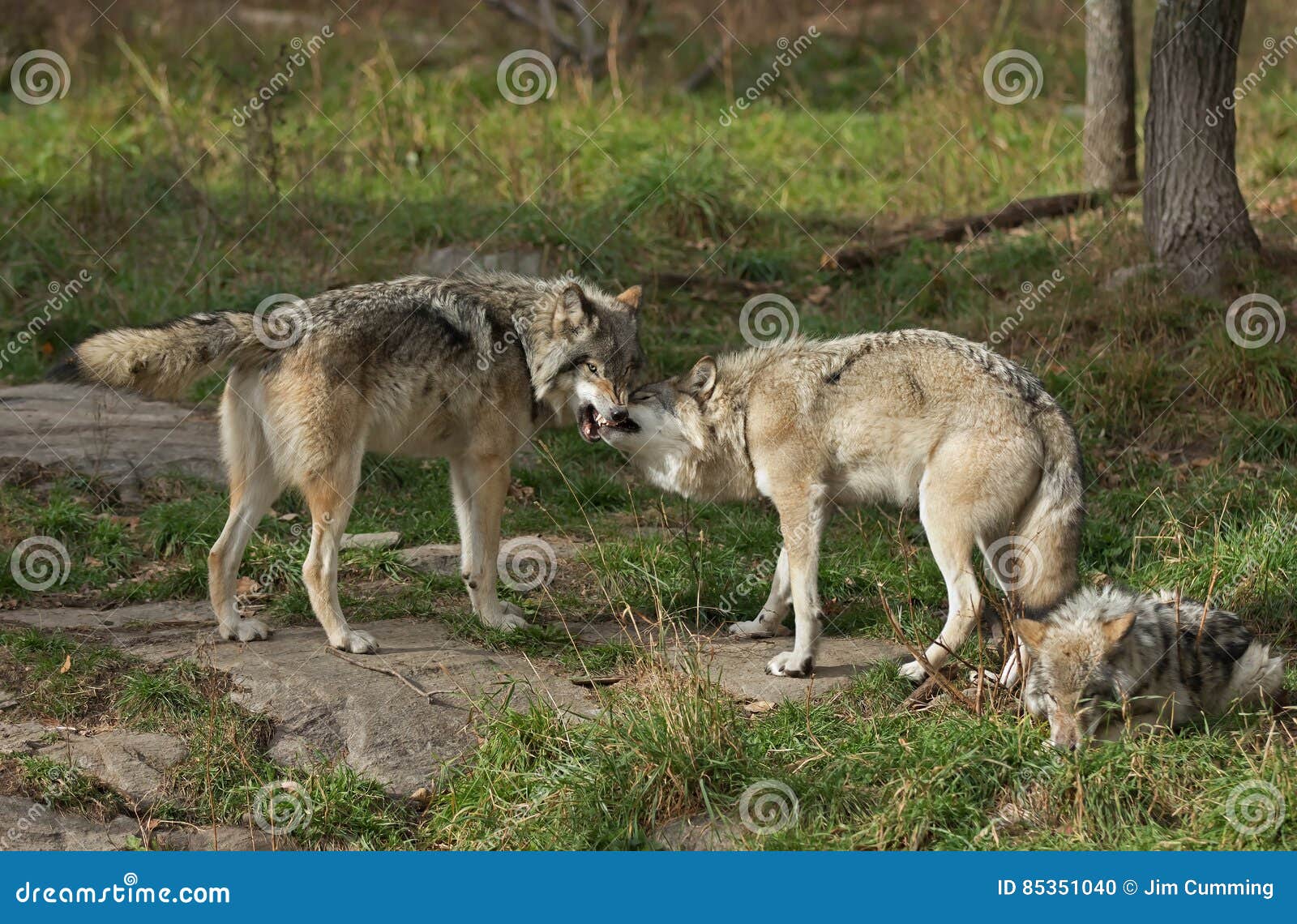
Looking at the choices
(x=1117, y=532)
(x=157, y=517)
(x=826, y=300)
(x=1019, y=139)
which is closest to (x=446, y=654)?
(x=157, y=517)

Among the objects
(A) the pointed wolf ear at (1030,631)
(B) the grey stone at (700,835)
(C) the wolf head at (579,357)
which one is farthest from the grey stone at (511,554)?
(A) the pointed wolf ear at (1030,631)

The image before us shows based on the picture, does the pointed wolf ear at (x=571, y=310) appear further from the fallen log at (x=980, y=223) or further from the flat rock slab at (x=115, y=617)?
the fallen log at (x=980, y=223)

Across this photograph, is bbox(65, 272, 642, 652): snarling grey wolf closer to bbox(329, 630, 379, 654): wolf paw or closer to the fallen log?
bbox(329, 630, 379, 654): wolf paw

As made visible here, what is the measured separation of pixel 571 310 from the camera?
6.54 metres

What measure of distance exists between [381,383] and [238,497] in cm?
90

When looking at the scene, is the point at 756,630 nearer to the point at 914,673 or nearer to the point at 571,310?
the point at 914,673

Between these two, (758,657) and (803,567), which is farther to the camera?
(758,657)

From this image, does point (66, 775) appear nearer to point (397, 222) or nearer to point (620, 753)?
point (620, 753)

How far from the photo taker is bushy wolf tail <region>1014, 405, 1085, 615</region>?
221 inches

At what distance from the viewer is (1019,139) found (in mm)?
12852

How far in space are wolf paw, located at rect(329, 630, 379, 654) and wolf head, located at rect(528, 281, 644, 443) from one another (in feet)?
4.69

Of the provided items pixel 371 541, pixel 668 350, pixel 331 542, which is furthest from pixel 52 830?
pixel 668 350

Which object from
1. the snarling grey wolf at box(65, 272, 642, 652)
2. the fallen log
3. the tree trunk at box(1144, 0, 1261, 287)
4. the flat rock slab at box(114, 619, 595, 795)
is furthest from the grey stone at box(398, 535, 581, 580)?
the tree trunk at box(1144, 0, 1261, 287)

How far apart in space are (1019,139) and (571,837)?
10.1 meters
